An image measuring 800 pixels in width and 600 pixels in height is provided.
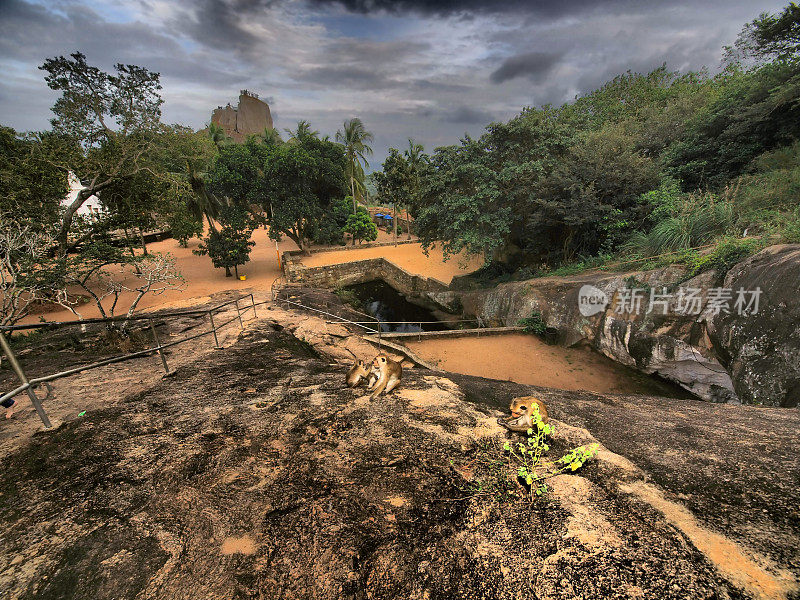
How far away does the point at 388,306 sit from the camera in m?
20.5

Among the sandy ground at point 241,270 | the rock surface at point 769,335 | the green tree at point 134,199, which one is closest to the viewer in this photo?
the rock surface at point 769,335

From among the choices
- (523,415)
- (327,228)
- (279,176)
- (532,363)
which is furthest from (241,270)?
(523,415)

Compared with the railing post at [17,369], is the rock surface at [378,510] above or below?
below

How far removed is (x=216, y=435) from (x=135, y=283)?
21078mm

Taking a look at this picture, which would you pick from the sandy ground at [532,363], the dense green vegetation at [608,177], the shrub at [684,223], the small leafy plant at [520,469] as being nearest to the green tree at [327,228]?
the dense green vegetation at [608,177]

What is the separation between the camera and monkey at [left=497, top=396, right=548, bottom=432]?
9.67 ft

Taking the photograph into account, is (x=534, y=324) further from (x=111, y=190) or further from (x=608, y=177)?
(x=111, y=190)

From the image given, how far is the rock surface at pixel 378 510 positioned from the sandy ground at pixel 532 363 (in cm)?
548

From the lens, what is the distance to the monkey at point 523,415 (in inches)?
116

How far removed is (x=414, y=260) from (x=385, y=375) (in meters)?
20.2

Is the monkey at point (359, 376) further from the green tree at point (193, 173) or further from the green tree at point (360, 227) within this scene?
the green tree at point (360, 227)

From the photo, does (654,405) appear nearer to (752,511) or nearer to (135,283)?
(752,511)

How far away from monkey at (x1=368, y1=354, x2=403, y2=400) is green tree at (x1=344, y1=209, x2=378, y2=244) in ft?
75.5

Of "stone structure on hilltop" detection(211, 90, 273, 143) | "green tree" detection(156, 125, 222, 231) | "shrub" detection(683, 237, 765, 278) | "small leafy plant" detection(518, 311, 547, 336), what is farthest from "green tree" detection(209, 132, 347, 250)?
"stone structure on hilltop" detection(211, 90, 273, 143)
